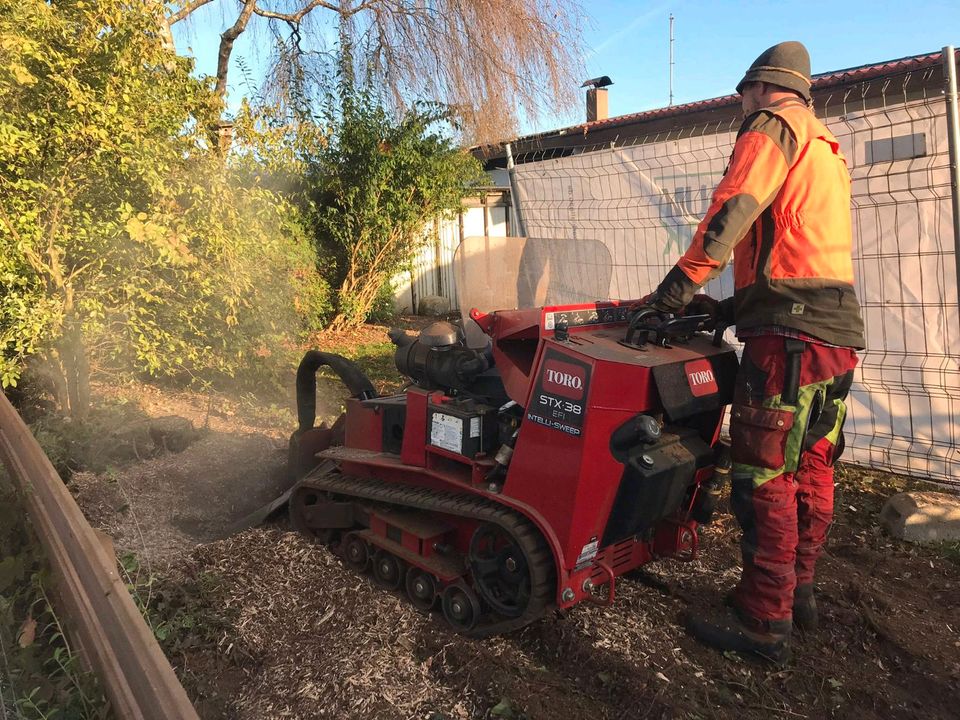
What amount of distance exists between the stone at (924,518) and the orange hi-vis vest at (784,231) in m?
1.90

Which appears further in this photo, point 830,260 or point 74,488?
point 74,488

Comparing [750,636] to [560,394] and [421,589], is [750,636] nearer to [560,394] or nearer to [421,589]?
[560,394]

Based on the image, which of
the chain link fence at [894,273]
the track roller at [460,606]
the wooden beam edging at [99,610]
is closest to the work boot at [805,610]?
the track roller at [460,606]

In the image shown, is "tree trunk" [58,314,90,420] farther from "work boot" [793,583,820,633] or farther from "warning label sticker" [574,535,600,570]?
"work boot" [793,583,820,633]

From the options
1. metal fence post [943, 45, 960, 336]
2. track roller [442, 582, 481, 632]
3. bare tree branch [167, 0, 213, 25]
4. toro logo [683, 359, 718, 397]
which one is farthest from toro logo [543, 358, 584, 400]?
bare tree branch [167, 0, 213, 25]

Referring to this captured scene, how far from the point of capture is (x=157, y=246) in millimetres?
5699

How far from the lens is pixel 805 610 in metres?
3.27

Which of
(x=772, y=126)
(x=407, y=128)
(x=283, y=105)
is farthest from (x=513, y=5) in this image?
(x=772, y=126)

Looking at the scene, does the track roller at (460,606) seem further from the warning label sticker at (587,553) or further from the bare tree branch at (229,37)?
the bare tree branch at (229,37)

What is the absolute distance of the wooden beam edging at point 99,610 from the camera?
1.75 meters

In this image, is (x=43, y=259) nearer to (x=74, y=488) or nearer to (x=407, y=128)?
(x=74, y=488)

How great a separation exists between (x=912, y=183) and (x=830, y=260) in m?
2.29

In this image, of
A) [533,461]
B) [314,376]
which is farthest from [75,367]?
[533,461]

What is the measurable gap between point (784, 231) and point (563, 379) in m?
1.09
